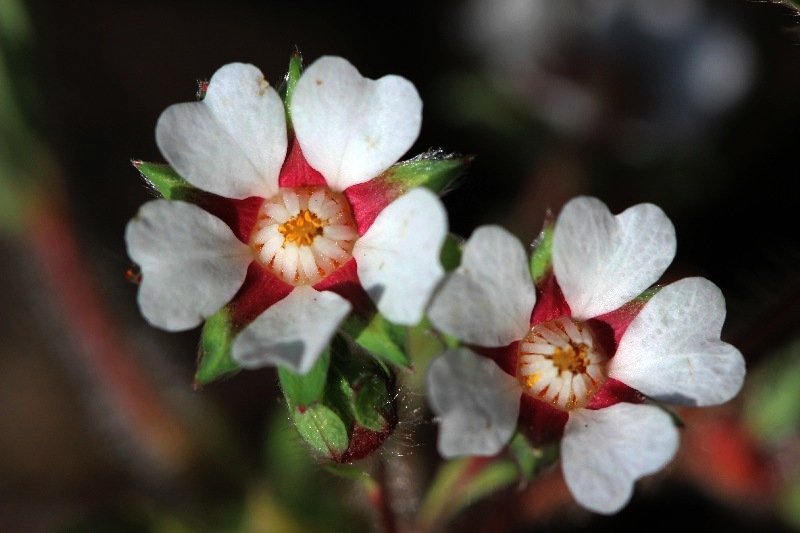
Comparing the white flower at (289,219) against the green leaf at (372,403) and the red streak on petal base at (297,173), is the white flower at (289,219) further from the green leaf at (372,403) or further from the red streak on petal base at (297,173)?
the green leaf at (372,403)

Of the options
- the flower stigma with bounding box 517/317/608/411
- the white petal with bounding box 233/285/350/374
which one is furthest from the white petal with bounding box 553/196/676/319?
the white petal with bounding box 233/285/350/374

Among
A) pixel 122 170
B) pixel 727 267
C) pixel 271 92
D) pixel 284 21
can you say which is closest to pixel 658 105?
pixel 727 267

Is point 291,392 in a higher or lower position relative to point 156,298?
lower

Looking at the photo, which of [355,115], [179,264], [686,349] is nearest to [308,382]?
[179,264]

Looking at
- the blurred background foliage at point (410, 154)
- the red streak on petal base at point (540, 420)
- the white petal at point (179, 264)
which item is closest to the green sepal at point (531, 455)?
the red streak on petal base at point (540, 420)

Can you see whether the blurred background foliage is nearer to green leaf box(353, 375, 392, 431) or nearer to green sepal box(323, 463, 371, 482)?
green sepal box(323, 463, 371, 482)

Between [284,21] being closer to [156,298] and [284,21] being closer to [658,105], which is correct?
[658,105]

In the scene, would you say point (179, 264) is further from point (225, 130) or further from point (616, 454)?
point (616, 454)
